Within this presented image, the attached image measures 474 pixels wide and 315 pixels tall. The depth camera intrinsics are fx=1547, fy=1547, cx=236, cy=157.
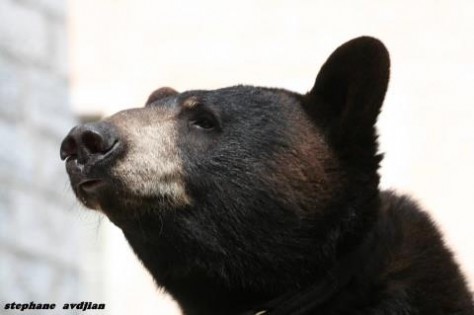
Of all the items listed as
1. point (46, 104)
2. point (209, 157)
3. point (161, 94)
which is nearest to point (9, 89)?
point (46, 104)

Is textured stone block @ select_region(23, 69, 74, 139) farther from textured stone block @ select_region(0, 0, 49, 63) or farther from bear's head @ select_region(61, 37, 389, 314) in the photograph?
bear's head @ select_region(61, 37, 389, 314)

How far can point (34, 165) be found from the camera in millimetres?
11930

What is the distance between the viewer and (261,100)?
20.8ft

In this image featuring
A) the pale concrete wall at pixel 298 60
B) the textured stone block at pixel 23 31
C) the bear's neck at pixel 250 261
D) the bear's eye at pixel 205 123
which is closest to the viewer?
the bear's neck at pixel 250 261

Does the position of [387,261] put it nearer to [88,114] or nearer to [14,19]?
[14,19]

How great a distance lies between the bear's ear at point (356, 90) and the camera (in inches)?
245

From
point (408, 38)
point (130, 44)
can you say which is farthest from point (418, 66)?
point (130, 44)

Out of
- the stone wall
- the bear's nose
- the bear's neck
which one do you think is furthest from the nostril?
the stone wall

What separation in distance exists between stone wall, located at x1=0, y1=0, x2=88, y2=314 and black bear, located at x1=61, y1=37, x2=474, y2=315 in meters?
5.44

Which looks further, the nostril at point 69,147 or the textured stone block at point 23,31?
the textured stone block at point 23,31

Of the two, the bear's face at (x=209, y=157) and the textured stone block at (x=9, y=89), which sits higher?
the bear's face at (x=209, y=157)

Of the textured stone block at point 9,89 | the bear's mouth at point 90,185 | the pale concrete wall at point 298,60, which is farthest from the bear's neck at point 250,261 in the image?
the textured stone block at point 9,89

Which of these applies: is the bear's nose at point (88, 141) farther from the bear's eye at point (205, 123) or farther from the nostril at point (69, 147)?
the bear's eye at point (205, 123)

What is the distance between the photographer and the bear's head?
19.4 ft
